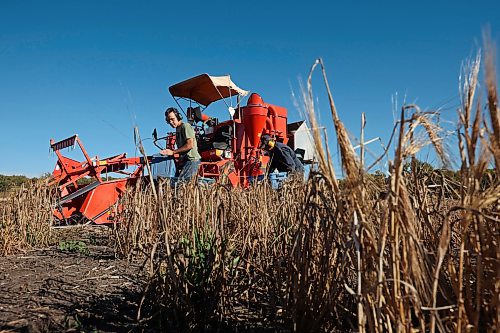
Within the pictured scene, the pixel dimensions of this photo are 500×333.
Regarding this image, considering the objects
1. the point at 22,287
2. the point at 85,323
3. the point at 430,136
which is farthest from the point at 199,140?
the point at 430,136

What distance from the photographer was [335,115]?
1232 millimetres

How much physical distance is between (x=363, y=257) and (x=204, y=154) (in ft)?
23.7

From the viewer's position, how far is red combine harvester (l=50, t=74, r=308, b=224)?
699 centimetres

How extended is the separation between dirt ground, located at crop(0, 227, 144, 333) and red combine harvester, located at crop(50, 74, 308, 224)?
2.60m

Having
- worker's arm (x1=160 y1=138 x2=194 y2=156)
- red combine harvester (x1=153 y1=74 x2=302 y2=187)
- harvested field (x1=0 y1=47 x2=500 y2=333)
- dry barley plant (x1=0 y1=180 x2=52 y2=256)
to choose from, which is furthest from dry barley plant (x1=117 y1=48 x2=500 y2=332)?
red combine harvester (x1=153 y1=74 x2=302 y2=187)

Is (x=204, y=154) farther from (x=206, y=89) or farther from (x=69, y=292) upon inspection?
(x=69, y=292)

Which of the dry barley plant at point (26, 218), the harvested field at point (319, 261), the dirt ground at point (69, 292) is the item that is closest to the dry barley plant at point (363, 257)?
the harvested field at point (319, 261)

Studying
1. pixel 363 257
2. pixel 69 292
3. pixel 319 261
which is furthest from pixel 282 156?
pixel 363 257

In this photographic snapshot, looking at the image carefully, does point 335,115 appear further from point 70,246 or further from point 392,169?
point 70,246

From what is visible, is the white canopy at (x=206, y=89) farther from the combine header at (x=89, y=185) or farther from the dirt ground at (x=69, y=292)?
the dirt ground at (x=69, y=292)

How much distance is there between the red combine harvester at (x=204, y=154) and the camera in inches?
275

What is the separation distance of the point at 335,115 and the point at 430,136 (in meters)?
0.34

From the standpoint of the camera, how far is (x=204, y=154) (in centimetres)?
844

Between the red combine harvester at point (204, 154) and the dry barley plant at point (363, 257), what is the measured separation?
13.8 ft
